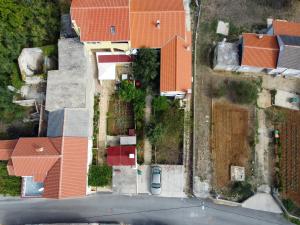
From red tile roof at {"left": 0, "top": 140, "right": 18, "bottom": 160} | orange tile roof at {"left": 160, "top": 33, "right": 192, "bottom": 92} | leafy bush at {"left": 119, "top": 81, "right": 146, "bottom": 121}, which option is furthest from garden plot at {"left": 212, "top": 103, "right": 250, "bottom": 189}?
red tile roof at {"left": 0, "top": 140, "right": 18, "bottom": 160}

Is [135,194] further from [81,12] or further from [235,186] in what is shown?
[81,12]

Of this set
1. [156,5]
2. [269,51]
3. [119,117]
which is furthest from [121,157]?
[269,51]

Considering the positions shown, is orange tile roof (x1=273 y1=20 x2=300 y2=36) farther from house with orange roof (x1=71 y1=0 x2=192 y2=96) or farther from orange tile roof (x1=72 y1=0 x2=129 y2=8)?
orange tile roof (x1=72 y1=0 x2=129 y2=8)

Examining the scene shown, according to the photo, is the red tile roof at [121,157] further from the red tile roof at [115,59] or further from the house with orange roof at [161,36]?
the red tile roof at [115,59]

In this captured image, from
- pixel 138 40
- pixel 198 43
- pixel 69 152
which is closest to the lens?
pixel 69 152

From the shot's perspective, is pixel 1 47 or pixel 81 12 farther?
pixel 1 47


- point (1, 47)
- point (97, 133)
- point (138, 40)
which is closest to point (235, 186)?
point (97, 133)

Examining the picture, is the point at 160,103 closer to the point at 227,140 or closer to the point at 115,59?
the point at 115,59

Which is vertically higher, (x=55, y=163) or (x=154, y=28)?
(x=154, y=28)
